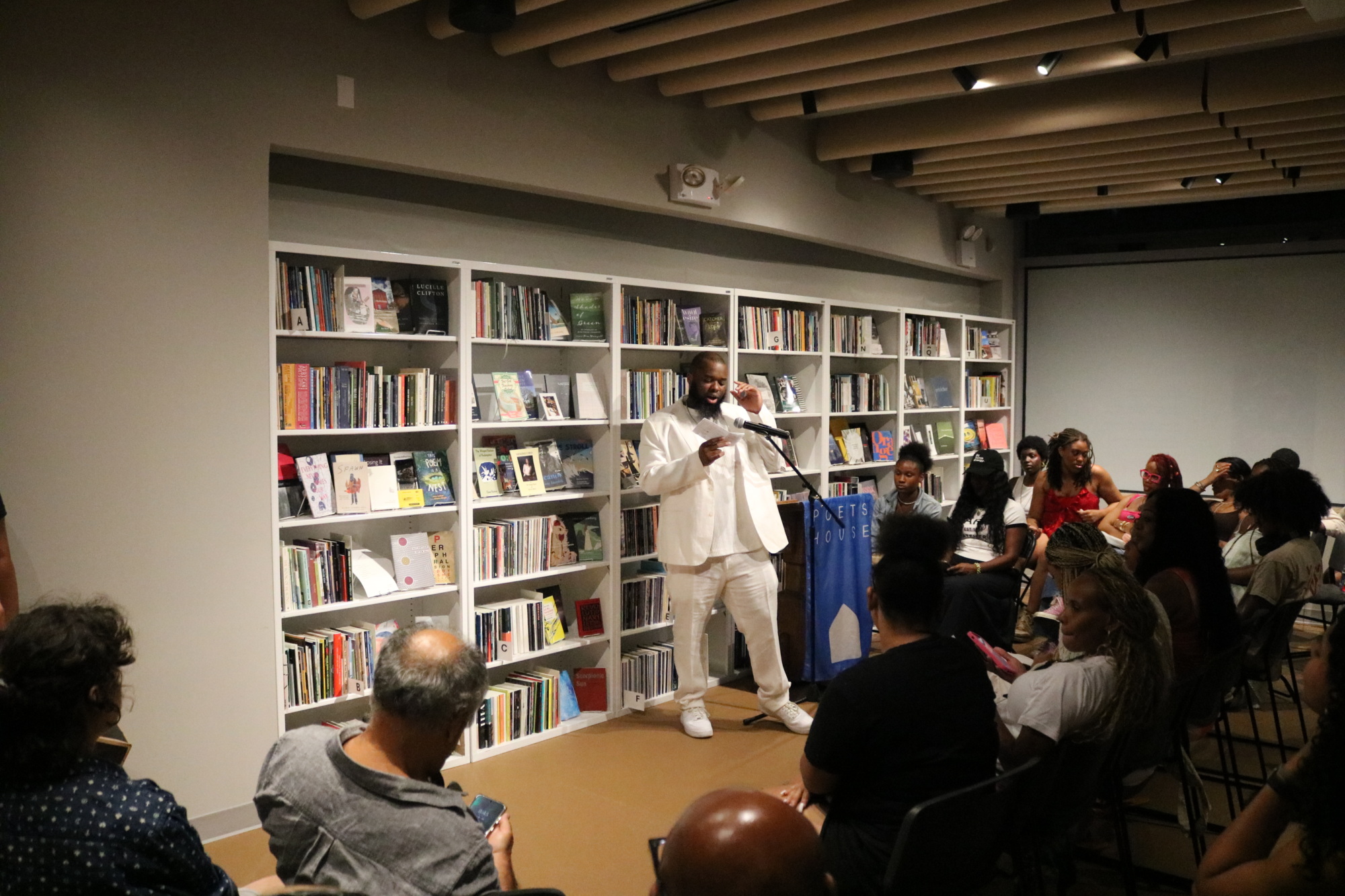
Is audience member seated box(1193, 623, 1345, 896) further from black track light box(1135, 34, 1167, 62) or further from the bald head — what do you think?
black track light box(1135, 34, 1167, 62)

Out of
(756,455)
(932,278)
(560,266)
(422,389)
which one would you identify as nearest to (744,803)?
(422,389)

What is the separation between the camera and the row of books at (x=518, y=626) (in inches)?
187

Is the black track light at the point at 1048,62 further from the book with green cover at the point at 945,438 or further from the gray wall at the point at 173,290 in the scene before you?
the book with green cover at the point at 945,438

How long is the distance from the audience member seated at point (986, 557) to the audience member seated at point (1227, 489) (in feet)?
3.55

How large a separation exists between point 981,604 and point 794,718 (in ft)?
4.40

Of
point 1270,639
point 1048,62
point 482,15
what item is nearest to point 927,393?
point 1048,62

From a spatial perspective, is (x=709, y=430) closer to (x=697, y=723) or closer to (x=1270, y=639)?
(x=697, y=723)

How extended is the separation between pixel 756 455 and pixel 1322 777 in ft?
12.2

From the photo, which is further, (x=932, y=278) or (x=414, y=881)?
(x=932, y=278)

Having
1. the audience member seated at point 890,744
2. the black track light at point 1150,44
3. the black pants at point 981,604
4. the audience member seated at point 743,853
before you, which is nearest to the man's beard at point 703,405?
the black pants at point 981,604

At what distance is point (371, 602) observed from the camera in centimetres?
432

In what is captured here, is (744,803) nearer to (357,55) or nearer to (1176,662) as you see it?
(1176,662)

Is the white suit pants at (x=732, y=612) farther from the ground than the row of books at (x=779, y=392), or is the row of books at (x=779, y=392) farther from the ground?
the row of books at (x=779, y=392)

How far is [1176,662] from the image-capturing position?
3566 millimetres
